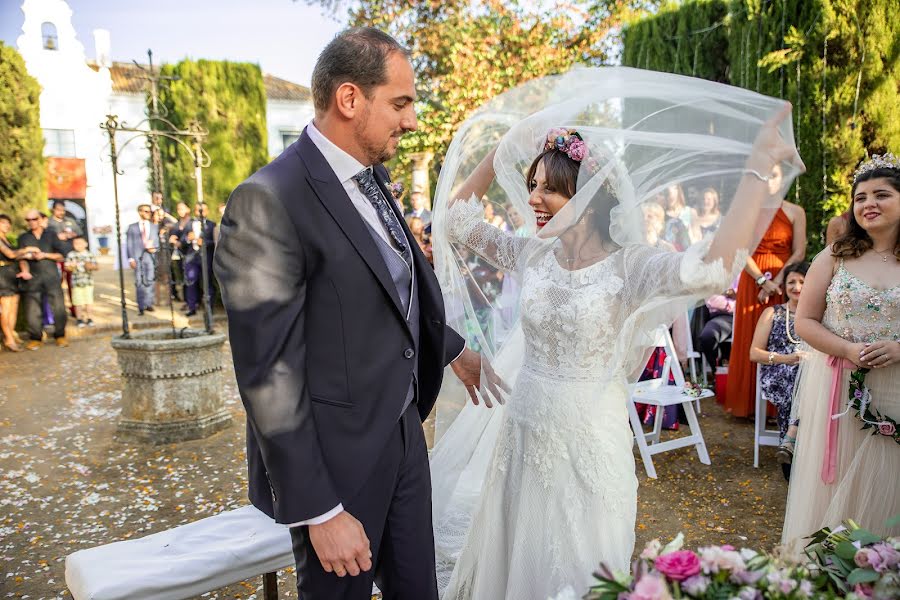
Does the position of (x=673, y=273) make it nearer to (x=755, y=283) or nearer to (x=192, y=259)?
(x=755, y=283)

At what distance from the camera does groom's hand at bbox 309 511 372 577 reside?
1.67 meters

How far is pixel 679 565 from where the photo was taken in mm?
1214

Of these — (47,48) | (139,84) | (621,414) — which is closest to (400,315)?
(621,414)

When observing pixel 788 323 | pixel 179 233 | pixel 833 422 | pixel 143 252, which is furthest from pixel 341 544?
pixel 179 233

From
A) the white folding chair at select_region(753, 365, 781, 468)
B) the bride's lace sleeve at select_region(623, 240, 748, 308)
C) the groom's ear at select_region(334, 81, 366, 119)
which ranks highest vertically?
the groom's ear at select_region(334, 81, 366, 119)

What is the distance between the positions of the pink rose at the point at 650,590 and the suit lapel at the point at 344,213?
0.94 metres

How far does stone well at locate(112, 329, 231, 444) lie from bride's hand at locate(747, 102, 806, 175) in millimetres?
5030

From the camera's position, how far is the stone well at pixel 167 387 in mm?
5742

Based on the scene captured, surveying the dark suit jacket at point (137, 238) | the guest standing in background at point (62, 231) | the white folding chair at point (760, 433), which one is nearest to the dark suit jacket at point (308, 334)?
the white folding chair at point (760, 433)

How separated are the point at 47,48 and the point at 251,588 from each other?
29.2 metres

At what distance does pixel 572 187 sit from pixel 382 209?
2.75 feet

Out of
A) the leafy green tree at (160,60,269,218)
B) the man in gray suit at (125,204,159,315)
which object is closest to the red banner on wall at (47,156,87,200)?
the leafy green tree at (160,60,269,218)

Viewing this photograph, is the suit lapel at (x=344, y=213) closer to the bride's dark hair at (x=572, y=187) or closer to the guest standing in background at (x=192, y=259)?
the bride's dark hair at (x=572, y=187)

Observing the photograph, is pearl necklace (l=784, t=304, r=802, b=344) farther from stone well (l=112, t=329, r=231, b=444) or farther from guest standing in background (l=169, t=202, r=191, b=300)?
guest standing in background (l=169, t=202, r=191, b=300)
